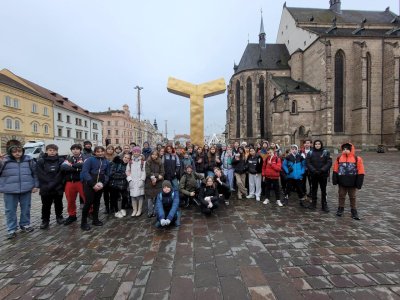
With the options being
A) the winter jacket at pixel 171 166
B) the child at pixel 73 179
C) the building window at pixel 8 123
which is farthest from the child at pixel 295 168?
the building window at pixel 8 123

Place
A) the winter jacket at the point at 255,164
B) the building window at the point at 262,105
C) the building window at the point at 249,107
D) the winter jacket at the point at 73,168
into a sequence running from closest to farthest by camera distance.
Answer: the winter jacket at the point at 73,168
the winter jacket at the point at 255,164
the building window at the point at 262,105
the building window at the point at 249,107

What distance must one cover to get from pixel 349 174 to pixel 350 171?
2.8 inches

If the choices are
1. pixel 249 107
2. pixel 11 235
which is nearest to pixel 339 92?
pixel 249 107

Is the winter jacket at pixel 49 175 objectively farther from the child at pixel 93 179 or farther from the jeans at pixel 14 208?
the child at pixel 93 179

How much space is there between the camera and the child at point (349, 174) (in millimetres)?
4953

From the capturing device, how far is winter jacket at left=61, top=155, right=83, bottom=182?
480cm

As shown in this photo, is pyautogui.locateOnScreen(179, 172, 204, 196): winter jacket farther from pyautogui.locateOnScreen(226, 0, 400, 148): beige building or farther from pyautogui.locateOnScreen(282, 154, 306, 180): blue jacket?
pyautogui.locateOnScreen(226, 0, 400, 148): beige building

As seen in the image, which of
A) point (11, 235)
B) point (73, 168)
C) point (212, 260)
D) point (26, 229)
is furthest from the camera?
point (73, 168)

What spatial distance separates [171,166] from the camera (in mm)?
5891

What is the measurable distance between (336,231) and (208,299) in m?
3.12

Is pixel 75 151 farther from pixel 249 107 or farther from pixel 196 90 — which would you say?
pixel 249 107

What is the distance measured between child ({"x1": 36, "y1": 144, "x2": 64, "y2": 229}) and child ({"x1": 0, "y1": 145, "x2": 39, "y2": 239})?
150mm

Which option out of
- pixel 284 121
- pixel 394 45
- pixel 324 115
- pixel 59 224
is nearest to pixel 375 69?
pixel 394 45

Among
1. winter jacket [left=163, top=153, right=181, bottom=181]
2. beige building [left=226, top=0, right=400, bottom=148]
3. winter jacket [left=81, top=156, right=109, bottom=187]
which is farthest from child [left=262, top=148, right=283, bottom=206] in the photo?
beige building [left=226, top=0, right=400, bottom=148]
